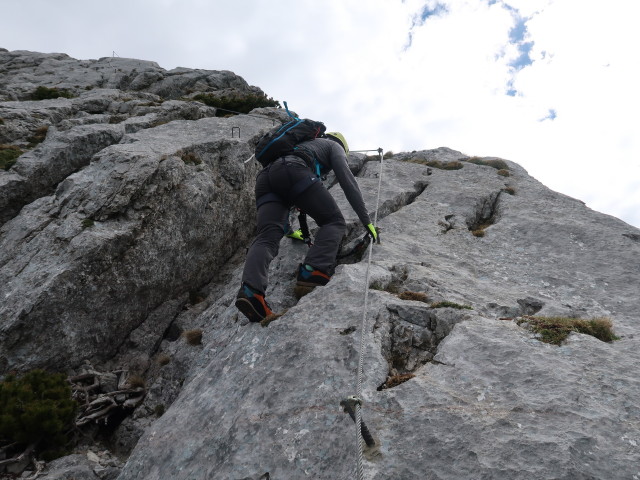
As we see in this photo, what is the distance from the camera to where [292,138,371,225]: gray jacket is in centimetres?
953

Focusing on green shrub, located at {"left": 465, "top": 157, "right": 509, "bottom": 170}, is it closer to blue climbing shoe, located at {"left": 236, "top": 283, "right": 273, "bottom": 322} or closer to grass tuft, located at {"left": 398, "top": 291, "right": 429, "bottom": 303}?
grass tuft, located at {"left": 398, "top": 291, "right": 429, "bottom": 303}

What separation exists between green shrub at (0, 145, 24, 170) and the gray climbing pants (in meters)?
11.9

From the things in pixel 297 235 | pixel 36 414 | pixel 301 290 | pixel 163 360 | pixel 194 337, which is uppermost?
pixel 297 235

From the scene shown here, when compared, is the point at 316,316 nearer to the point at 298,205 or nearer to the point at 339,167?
the point at 298,205

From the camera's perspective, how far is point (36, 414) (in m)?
7.42

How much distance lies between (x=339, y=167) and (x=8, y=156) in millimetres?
14306

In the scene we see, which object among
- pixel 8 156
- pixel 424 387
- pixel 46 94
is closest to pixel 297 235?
pixel 424 387

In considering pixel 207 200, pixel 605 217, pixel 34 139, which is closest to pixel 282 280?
pixel 207 200

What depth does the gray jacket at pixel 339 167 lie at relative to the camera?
9531 millimetres

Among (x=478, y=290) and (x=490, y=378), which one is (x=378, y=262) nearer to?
(x=478, y=290)

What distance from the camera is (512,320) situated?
7.50m

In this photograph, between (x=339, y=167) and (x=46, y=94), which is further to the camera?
(x=46, y=94)

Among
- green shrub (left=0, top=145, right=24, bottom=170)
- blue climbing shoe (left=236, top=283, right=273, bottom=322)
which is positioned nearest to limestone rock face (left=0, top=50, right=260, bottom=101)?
green shrub (left=0, top=145, right=24, bottom=170)

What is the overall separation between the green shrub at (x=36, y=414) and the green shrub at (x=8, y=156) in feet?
33.7
